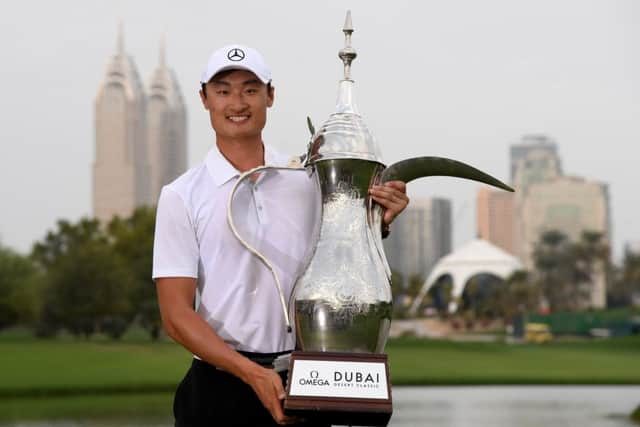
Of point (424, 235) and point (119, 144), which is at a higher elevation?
point (119, 144)

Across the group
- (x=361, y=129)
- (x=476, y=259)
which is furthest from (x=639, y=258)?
(x=361, y=129)

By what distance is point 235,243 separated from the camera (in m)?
3.03

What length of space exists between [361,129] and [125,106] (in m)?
184

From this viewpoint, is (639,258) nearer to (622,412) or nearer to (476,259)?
(476,259)

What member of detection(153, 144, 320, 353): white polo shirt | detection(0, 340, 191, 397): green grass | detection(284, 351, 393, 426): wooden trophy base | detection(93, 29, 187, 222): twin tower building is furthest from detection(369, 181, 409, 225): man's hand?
detection(93, 29, 187, 222): twin tower building

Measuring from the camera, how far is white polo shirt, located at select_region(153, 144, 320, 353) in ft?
9.89

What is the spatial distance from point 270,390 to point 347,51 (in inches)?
38.8

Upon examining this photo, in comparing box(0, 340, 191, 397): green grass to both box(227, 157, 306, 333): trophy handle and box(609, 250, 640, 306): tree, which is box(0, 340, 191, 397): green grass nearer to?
box(227, 157, 306, 333): trophy handle

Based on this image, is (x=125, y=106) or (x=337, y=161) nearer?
(x=337, y=161)

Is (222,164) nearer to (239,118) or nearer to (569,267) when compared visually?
(239,118)

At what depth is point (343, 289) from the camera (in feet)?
9.45

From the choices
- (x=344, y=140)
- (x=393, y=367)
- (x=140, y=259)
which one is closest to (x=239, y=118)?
(x=344, y=140)

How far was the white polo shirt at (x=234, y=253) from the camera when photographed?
3016 millimetres

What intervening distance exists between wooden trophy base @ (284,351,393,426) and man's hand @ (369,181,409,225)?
436mm
